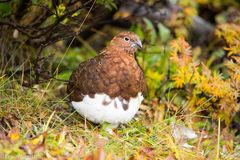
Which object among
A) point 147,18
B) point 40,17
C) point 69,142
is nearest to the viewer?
point 69,142

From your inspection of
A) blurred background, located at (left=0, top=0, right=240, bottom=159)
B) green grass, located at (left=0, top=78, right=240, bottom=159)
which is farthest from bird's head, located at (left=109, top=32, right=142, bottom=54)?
green grass, located at (left=0, top=78, right=240, bottom=159)

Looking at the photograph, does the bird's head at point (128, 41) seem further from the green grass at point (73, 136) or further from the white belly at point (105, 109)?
the green grass at point (73, 136)

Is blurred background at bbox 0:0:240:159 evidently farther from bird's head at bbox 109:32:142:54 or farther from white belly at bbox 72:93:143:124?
white belly at bbox 72:93:143:124

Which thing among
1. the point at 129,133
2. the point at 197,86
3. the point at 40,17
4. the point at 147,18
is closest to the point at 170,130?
the point at 129,133

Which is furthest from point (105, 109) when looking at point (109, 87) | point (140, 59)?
point (140, 59)

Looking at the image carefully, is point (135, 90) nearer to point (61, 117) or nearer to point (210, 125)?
point (61, 117)

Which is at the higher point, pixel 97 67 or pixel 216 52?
pixel 97 67

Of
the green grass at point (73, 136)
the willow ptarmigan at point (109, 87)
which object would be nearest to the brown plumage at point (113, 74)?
the willow ptarmigan at point (109, 87)
